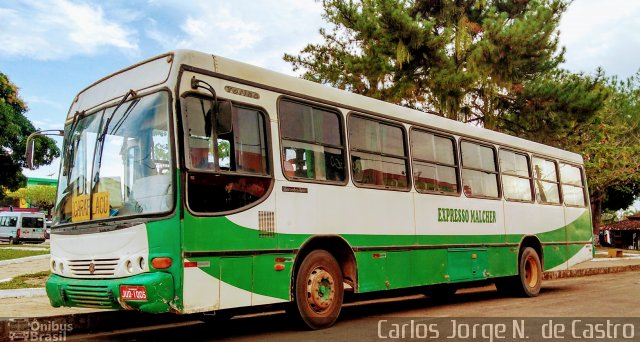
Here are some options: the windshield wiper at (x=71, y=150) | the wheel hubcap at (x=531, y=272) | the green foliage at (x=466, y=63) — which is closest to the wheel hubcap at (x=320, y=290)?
the windshield wiper at (x=71, y=150)

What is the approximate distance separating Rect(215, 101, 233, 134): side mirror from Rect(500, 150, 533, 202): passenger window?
6987 millimetres

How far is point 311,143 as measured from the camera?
7828 millimetres

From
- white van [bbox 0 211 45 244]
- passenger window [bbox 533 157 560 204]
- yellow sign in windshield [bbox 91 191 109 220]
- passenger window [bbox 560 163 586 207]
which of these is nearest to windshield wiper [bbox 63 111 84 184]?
yellow sign in windshield [bbox 91 191 109 220]

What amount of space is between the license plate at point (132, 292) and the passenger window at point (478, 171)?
6.32m

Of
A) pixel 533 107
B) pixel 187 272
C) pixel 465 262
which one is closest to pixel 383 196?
pixel 465 262

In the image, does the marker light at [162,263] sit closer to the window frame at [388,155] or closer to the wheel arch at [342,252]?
the wheel arch at [342,252]

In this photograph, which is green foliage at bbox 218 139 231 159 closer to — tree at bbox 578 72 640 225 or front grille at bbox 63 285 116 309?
front grille at bbox 63 285 116 309

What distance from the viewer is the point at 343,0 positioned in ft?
67.3

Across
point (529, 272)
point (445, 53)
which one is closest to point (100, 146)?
point (529, 272)

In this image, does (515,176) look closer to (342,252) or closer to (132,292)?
(342,252)

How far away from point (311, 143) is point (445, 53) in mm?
→ 13289

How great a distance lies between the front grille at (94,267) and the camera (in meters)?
6.35

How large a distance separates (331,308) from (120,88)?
3.66 metres

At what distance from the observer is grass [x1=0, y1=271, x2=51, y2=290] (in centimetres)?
1205
